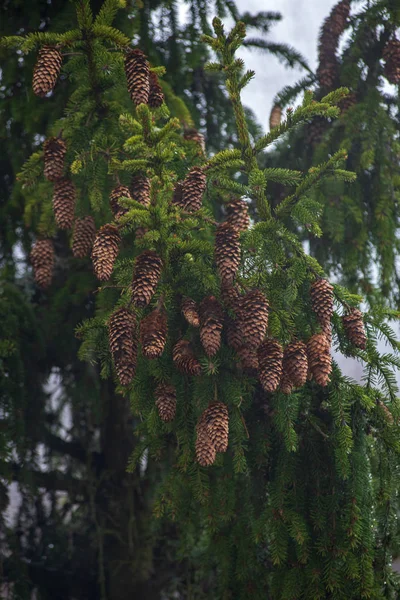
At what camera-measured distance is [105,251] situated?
186cm

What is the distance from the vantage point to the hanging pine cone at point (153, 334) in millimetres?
1709

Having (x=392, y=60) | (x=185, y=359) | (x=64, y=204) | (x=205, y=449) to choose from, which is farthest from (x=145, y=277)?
(x=392, y=60)

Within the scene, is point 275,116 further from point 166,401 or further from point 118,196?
point 166,401

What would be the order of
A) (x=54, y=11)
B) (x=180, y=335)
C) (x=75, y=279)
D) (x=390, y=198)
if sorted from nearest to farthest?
(x=180, y=335), (x=390, y=198), (x=54, y=11), (x=75, y=279)

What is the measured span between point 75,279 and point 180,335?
1.61 metres

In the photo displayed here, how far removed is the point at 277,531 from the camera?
80.0 inches

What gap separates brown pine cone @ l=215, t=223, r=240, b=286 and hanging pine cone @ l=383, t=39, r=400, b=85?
58.6 inches

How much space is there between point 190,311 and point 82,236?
0.69 m

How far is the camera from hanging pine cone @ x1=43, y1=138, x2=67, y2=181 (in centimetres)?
221

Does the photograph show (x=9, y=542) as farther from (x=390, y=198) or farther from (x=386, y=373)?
(x=390, y=198)

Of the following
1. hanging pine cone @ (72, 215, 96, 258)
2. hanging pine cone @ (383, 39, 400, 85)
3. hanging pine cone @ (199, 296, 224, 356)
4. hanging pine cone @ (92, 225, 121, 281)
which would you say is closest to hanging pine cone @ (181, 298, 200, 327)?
hanging pine cone @ (199, 296, 224, 356)

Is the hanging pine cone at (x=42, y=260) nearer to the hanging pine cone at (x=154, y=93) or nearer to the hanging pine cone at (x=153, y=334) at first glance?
the hanging pine cone at (x=154, y=93)

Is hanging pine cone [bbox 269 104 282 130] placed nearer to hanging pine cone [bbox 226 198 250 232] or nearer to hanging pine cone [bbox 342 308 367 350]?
hanging pine cone [bbox 226 198 250 232]

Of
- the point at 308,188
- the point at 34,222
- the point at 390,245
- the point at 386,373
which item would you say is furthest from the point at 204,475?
the point at 34,222
